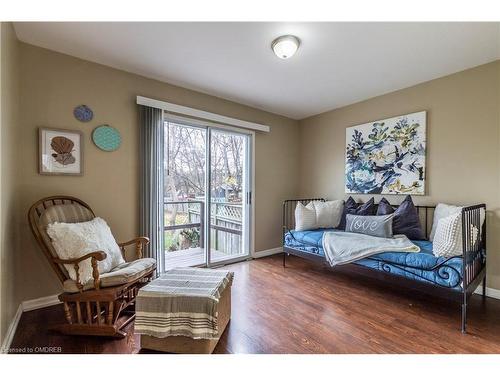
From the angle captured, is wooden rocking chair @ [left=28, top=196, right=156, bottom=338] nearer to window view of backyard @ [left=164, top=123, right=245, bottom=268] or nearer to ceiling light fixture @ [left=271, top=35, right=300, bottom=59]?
window view of backyard @ [left=164, top=123, right=245, bottom=268]

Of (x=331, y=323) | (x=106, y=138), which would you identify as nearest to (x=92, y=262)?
(x=106, y=138)

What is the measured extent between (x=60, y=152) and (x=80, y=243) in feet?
3.17

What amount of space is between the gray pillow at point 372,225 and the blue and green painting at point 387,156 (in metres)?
0.58

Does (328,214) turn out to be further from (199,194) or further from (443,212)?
(199,194)

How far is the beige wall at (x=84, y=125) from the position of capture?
6.81 ft

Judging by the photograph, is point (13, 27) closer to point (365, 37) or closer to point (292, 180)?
point (365, 37)

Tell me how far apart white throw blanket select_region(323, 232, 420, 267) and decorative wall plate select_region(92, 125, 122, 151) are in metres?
2.50

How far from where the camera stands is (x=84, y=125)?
2328mm

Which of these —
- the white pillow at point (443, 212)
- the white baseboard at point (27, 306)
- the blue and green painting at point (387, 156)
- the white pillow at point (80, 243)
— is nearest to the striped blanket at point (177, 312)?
the white pillow at point (80, 243)

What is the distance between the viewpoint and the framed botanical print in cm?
211

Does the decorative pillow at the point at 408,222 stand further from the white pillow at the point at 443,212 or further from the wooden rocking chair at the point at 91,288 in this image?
the wooden rocking chair at the point at 91,288
